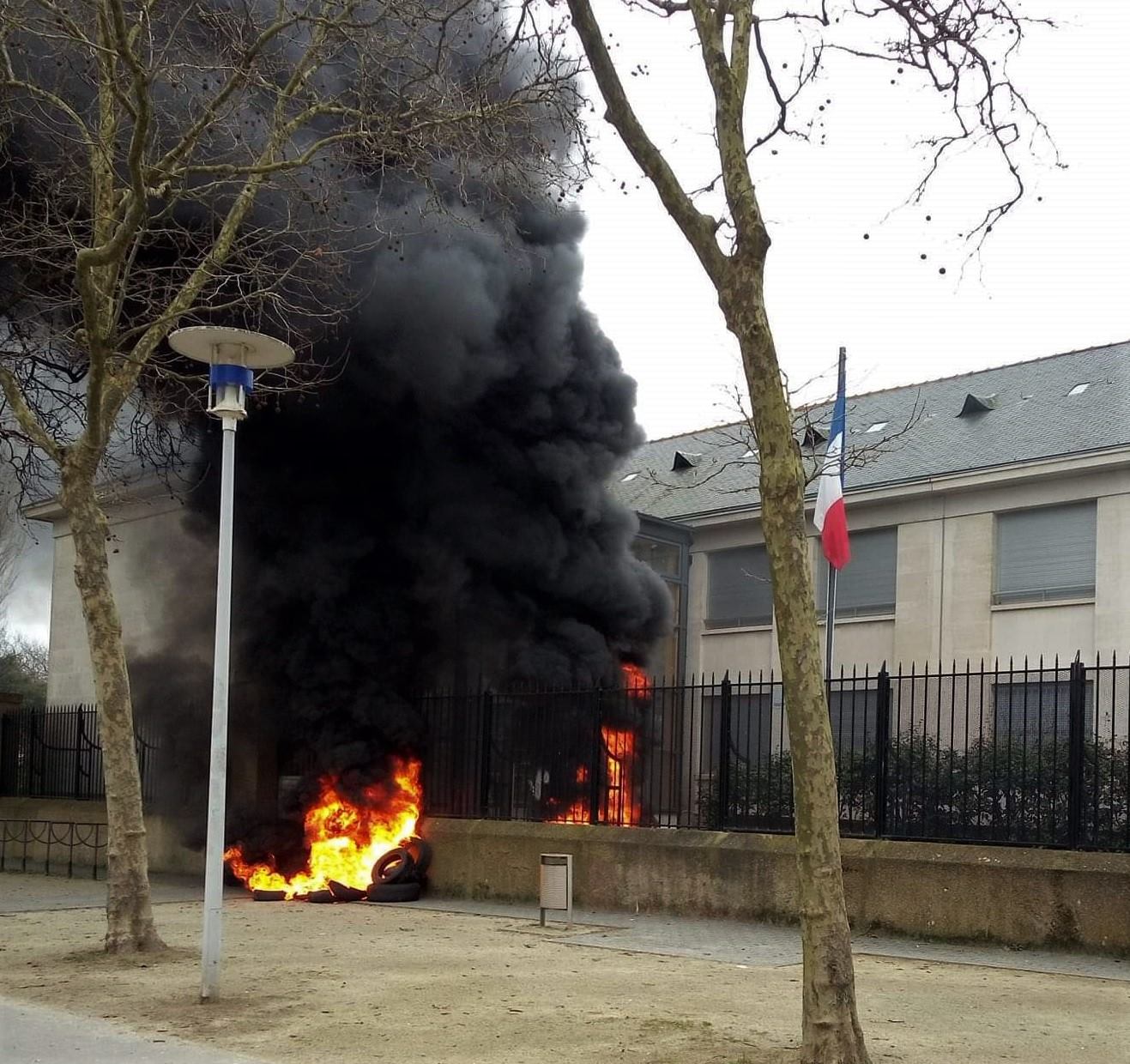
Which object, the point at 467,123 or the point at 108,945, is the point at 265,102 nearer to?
the point at 467,123

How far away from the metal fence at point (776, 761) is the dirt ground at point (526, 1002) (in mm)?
1691

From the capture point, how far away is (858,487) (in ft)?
77.4

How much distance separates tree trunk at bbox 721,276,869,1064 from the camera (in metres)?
5.66

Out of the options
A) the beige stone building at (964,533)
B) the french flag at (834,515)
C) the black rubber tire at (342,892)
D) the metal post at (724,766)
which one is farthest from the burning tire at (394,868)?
the beige stone building at (964,533)

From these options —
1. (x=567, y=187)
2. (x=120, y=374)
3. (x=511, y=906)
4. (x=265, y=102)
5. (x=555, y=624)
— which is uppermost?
(x=265, y=102)

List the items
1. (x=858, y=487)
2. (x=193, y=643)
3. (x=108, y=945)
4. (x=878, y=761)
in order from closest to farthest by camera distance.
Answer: (x=108, y=945), (x=878, y=761), (x=193, y=643), (x=858, y=487)

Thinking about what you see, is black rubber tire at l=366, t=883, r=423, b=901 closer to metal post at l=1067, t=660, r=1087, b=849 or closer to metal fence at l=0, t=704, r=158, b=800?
metal fence at l=0, t=704, r=158, b=800

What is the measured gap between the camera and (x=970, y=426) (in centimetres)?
2414

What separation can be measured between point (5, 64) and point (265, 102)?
5247mm

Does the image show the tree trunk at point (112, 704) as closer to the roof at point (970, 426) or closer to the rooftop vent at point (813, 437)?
the rooftop vent at point (813, 437)

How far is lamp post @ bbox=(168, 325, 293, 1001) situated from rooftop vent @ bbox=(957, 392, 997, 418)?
61.2ft

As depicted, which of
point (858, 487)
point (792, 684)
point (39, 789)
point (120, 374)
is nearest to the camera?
point (792, 684)

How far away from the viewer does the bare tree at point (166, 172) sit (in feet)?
30.6

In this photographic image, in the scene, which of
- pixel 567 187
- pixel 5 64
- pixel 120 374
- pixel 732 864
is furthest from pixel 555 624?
pixel 5 64
